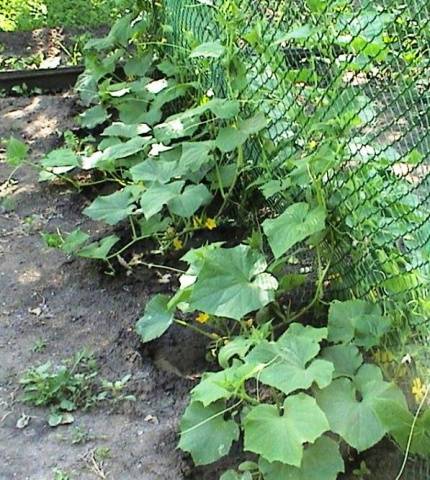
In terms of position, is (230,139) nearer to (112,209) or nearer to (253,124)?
(253,124)

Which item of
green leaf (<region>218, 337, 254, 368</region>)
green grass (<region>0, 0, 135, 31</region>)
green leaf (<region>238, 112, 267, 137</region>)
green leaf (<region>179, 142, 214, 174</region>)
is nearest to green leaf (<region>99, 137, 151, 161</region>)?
green leaf (<region>179, 142, 214, 174</region>)

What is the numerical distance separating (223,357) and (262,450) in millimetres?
440

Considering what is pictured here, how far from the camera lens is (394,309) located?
2.68 metres

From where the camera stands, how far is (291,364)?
2523mm

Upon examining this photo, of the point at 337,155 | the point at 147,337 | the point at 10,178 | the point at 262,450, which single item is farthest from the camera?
the point at 10,178

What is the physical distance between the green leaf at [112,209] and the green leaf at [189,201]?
23 centimetres

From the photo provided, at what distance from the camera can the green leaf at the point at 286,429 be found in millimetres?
2291

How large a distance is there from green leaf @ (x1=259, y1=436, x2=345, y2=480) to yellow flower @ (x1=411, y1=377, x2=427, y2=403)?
268mm

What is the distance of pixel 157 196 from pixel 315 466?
1.32 meters

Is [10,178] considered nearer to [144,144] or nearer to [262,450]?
[144,144]

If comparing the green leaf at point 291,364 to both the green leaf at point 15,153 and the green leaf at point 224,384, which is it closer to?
the green leaf at point 224,384

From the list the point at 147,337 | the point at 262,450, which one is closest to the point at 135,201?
the point at 147,337


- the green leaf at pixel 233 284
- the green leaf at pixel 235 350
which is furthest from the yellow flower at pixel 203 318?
the green leaf at pixel 235 350

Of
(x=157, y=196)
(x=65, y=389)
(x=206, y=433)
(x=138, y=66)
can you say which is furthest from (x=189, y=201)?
(x=138, y=66)
